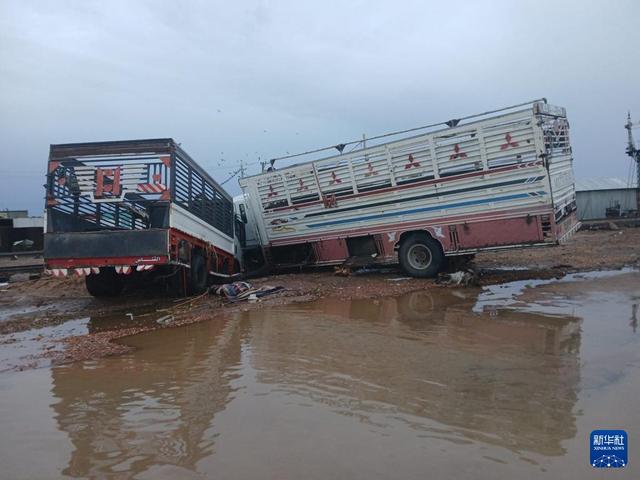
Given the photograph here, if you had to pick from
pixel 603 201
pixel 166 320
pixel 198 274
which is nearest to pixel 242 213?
pixel 198 274

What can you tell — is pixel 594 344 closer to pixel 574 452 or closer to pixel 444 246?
pixel 574 452

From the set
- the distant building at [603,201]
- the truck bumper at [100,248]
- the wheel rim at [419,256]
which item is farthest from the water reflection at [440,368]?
the distant building at [603,201]

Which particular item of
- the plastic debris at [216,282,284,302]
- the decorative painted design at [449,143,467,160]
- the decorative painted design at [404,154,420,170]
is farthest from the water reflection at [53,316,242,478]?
the decorative painted design at [449,143,467,160]

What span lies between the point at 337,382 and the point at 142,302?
7097 mm

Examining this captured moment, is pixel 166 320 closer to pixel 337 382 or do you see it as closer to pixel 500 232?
pixel 337 382

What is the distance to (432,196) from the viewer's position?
10.9 metres

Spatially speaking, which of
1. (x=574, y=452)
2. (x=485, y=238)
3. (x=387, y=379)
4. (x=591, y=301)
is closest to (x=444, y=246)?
(x=485, y=238)

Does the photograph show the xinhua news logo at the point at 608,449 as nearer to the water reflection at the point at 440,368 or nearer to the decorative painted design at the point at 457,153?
the water reflection at the point at 440,368

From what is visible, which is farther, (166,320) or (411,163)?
(411,163)

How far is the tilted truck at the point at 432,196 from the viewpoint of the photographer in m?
9.79

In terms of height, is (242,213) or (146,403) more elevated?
(242,213)

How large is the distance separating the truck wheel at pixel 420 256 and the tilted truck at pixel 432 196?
22mm

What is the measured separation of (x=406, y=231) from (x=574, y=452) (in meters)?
8.53

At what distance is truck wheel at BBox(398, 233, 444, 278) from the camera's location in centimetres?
1111
